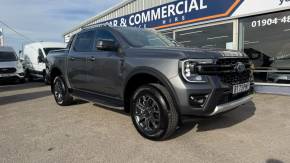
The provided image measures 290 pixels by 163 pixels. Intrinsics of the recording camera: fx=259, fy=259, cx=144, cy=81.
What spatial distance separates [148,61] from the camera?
386 centimetres

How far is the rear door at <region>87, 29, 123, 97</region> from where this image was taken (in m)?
4.46

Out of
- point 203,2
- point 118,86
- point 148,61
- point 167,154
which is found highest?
point 203,2

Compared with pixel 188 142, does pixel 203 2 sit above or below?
above

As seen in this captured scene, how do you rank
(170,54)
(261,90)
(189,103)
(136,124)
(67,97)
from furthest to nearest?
(261,90) < (67,97) < (136,124) < (170,54) < (189,103)

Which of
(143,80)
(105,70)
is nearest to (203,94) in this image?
(143,80)

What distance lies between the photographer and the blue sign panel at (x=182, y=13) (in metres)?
8.50

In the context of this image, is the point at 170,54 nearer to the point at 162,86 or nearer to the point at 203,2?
the point at 162,86

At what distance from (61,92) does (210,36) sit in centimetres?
561

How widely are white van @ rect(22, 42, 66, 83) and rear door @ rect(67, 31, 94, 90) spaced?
7.15 meters

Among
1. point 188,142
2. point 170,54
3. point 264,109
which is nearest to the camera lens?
point 170,54

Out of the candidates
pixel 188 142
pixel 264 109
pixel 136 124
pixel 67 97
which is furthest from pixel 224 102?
pixel 67 97

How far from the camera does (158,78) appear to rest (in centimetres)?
368

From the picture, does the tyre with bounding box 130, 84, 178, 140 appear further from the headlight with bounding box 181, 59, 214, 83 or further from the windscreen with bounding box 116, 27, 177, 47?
the windscreen with bounding box 116, 27, 177, 47

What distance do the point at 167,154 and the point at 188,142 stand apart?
1.81 feet
